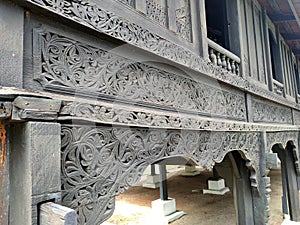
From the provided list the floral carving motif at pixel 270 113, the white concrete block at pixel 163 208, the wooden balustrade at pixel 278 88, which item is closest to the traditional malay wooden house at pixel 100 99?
the floral carving motif at pixel 270 113

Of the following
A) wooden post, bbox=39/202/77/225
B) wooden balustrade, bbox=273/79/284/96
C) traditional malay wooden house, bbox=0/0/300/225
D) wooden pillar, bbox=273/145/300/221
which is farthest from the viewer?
wooden pillar, bbox=273/145/300/221

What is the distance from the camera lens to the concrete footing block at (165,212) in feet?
20.5

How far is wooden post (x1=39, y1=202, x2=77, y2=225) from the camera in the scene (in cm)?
91

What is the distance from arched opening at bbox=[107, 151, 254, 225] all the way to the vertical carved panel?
1.23 metres

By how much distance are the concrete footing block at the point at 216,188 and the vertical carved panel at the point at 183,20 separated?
7.20 metres

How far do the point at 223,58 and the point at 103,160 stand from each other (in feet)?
7.41

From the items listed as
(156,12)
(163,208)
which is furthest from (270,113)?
(163,208)

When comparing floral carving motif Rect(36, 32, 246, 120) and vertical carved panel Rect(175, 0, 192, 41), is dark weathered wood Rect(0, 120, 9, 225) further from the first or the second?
vertical carved panel Rect(175, 0, 192, 41)

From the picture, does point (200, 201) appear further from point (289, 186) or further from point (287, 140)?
point (287, 140)

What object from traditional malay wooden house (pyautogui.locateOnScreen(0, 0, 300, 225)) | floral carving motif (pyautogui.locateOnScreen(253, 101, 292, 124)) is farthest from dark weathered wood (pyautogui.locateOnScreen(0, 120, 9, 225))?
floral carving motif (pyautogui.locateOnScreen(253, 101, 292, 124))

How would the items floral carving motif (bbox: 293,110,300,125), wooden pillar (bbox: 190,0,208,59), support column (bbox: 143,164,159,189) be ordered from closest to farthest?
wooden pillar (bbox: 190,0,208,59) → floral carving motif (bbox: 293,110,300,125) → support column (bbox: 143,164,159,189)

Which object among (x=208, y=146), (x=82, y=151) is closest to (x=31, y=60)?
(x=82, y=151)

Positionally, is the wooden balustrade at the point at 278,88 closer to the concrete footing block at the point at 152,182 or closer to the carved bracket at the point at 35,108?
the carved bracket at the point at 35,108

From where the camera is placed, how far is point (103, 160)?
1361mm
